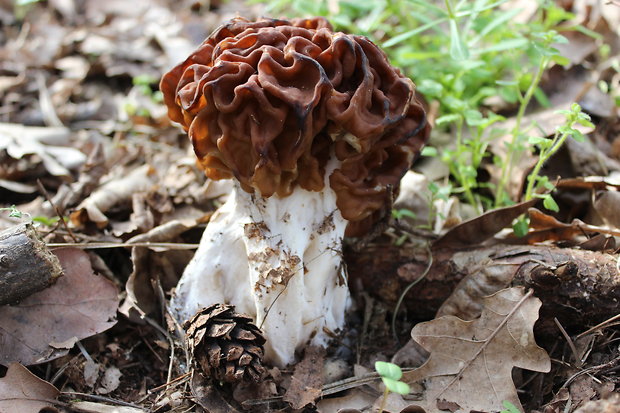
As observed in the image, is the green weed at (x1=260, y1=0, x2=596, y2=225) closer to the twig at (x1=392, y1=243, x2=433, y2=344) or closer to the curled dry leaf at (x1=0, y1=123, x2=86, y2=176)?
the twig at (x1=392, y1=243, x2=433, y2=344)

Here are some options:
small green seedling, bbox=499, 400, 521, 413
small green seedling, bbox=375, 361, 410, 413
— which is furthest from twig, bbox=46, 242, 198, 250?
small green seedling, bbox=499, 400, 521, 413

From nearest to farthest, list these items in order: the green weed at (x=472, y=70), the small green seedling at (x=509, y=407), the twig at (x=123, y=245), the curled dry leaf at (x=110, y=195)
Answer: the small green seedling at (x=509, y=407), the twig at (x=123, y=245), the green weed at (x=472, y=70), the curled dry leaf at (x=110, y=195)

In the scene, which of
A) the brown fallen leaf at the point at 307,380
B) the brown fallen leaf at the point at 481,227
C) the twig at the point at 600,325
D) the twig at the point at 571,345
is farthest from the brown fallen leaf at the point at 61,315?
the twig at the point at 600,325

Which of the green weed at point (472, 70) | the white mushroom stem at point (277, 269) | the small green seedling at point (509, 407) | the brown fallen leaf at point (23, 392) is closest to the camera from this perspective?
the small green seedling at point (509, 407)

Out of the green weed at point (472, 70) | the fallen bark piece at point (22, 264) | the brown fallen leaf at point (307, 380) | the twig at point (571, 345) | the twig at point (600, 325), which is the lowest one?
the brown fallen leaf at point (307, 380)

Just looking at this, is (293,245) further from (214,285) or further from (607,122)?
(607,122)

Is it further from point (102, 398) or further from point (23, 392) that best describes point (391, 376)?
point (23, 392)

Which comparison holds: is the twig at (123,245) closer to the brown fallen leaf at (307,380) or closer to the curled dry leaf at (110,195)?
the curled dry leaf at (110,195)
